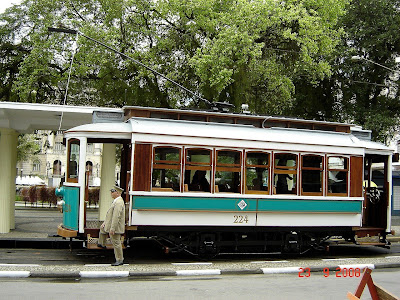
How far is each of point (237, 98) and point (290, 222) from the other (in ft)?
41.3

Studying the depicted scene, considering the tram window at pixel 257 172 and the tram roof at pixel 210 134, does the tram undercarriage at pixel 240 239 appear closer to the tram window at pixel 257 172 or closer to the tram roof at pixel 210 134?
the tram window at pixel 257 172

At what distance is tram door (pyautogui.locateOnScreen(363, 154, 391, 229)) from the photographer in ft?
51.2

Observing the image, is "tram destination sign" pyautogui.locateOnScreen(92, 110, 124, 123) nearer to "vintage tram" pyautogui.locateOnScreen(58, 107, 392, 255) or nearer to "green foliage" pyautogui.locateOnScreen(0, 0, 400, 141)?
"vintage tram" pyautogui.locateOnScreen(58, 107, 392, 255)

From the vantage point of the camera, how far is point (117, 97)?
2788cm

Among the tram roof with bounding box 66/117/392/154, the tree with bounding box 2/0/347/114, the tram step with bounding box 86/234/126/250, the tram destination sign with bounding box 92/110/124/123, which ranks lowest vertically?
the tram step with bounding box 86/234/126/250

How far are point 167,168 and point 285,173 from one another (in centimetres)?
312

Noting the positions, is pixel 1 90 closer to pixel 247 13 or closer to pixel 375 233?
pixel 247 13

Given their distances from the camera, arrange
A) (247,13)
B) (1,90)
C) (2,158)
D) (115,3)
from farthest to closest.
→ (1,90)
(115,3)
(247,13)
(2,158)

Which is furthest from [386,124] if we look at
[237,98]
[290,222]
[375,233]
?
[290,222]

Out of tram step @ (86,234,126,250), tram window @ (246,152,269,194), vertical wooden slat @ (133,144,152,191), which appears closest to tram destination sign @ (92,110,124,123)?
vertical wooden slat @ (133,144,152,191)

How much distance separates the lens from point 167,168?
509 inches

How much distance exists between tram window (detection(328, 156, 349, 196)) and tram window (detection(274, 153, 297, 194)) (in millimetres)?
1041

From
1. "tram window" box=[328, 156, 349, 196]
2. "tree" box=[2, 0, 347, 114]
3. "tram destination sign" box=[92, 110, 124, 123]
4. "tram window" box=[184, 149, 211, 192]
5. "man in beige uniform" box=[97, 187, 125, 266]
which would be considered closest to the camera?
"man in beige uniform" box=[97, 187, 125, 266]
